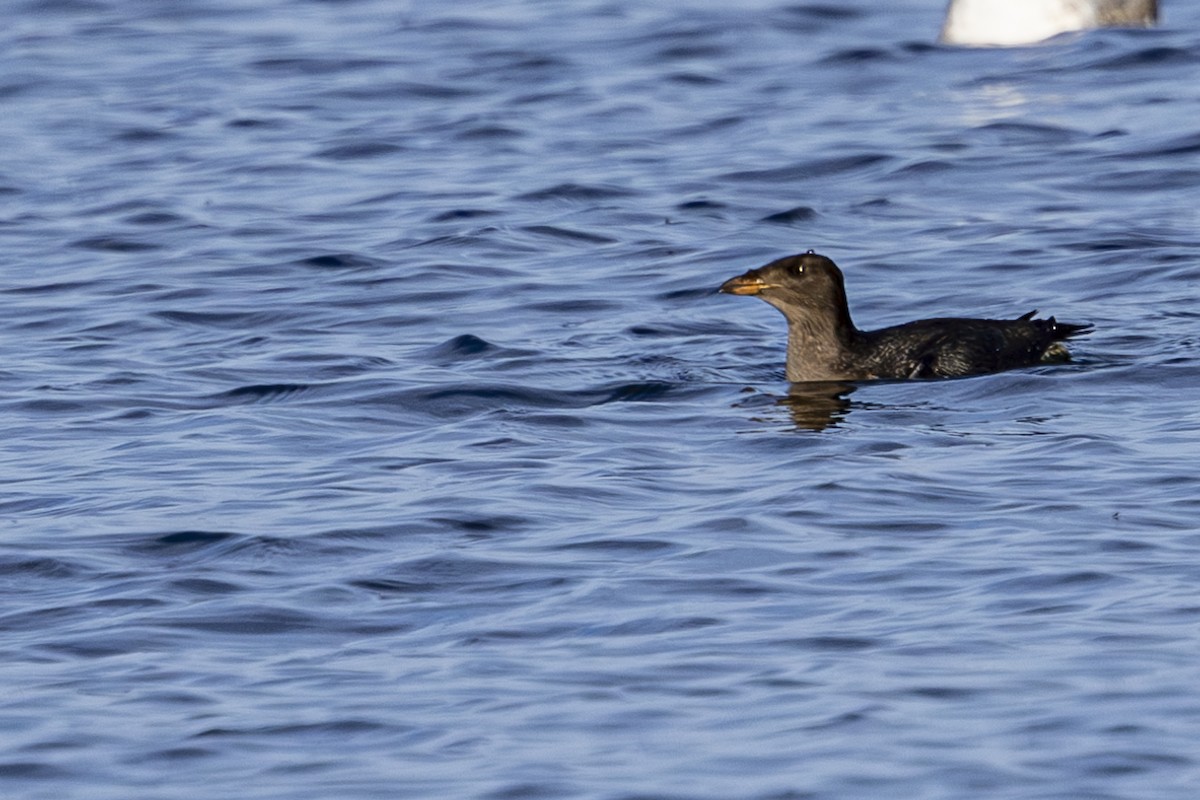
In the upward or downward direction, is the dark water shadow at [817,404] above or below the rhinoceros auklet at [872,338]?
below

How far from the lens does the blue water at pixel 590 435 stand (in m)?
7.41

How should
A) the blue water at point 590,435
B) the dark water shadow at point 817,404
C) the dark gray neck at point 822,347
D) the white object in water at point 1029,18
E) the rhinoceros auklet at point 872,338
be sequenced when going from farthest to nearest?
the white object in water at point 1029,18 → the dark gray neck at point 822,347 → the rhinoceros auklet at point 872,338 → the dark water shadow at point 817,404 → the blue water at point 590,435

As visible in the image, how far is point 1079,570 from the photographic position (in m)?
8.87

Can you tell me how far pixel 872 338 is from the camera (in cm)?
1255

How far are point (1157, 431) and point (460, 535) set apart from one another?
11.3 ft

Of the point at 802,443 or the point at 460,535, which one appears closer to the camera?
the point at 460,535

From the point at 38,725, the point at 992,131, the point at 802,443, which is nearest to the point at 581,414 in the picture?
the point at 802,443

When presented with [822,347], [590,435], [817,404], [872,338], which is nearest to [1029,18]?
[872,338]

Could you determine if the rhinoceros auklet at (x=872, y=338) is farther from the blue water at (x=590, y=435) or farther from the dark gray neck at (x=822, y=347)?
the blue water at (x=590, y=435)

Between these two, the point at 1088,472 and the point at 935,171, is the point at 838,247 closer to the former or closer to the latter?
the point at 935,171

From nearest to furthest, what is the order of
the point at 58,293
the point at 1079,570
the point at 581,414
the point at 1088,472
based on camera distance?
the point at 1079,570 → the point at 1088,472 → the point at 581,414 → the point at 58,293

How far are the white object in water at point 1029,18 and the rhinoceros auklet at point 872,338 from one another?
9.24 m

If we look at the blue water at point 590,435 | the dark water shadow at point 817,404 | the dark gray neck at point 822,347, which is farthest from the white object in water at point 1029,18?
the dark water shadow at point 817,404

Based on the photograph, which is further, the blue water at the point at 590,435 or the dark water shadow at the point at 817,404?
the dark water shadow at the point at 817,404
